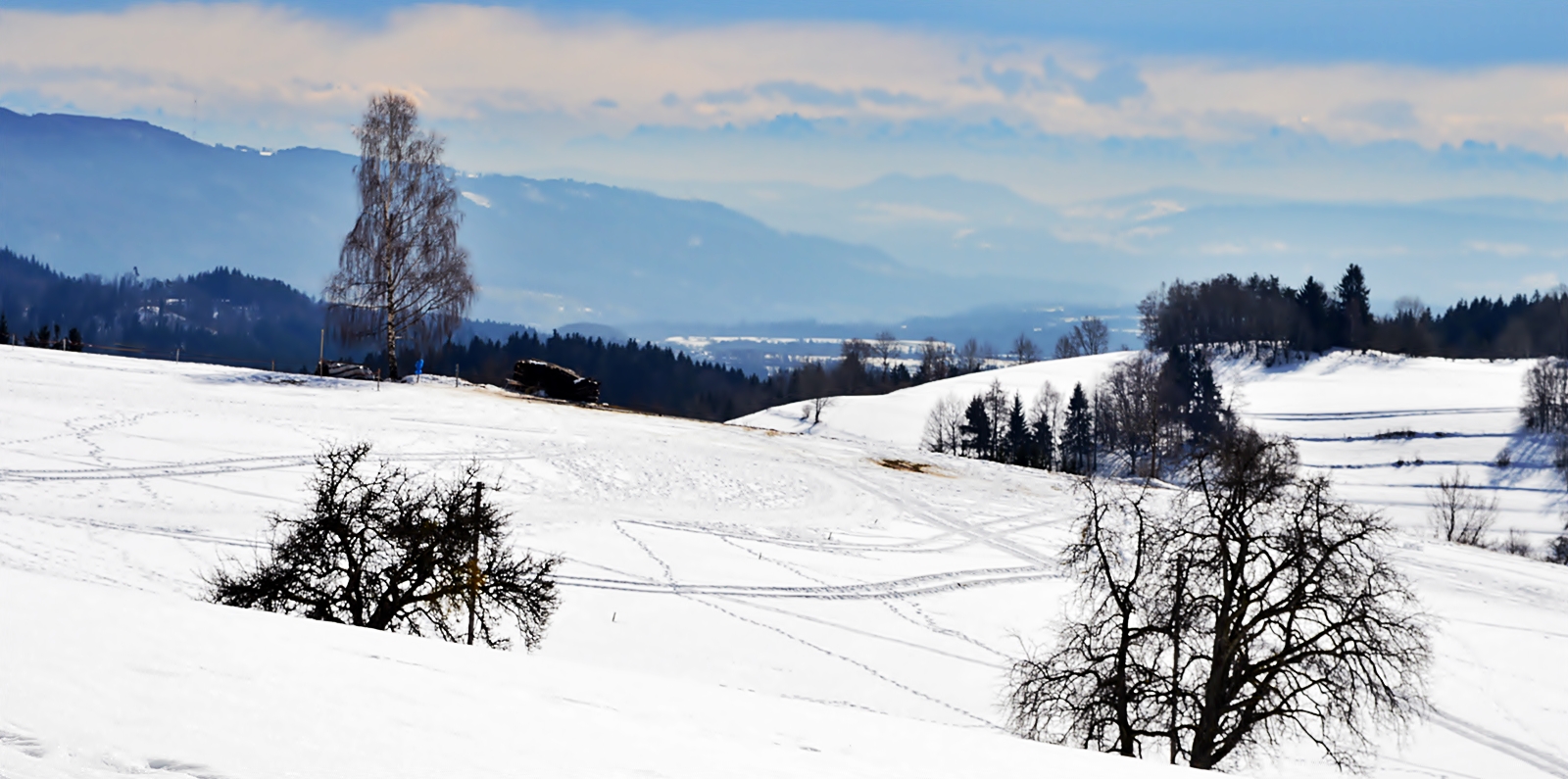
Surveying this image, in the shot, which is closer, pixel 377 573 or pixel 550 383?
pixel 377 573

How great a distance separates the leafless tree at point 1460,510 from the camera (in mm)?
102088

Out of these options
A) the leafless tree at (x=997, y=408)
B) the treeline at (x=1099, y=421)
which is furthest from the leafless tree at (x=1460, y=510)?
the leafless tree at (x=997, y=408)

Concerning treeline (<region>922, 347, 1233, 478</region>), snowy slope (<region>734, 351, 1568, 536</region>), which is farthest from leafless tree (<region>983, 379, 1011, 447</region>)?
snowy slope (<region>734, 351, 1568, 536</region>)

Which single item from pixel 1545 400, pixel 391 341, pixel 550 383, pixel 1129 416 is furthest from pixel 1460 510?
pixel 391 341

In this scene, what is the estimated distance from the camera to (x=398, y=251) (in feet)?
187

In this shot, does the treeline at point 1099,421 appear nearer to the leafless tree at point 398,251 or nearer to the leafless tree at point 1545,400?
the leafless tree at point 1545,400

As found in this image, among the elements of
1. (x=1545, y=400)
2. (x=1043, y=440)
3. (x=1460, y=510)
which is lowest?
(x=1460, y=510)

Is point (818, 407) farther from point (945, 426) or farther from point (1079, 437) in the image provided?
point (1079, 437)

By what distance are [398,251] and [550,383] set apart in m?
11.1

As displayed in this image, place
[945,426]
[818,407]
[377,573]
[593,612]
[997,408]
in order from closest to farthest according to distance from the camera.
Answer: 1. [377,573]
2. [593,612]
3. [818,407]
4. [945,426]
5. [997,408]

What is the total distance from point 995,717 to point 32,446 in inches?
1294

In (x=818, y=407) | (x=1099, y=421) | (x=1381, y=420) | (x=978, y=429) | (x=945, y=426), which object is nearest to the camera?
(x=818, y=407)

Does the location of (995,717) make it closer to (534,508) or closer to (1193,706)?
(1193,706)

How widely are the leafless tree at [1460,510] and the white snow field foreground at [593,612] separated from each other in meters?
59.1
